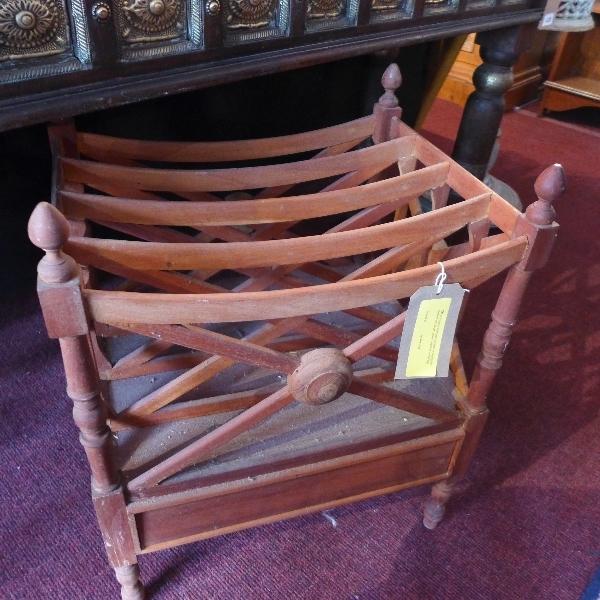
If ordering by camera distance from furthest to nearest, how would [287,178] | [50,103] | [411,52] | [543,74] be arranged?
[543,74] → [411,52] → [287,178] → [50,103]

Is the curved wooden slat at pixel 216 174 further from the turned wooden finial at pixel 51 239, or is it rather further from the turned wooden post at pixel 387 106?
the turned wooden finial at pixel 51 239

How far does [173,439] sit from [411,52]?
1318mm

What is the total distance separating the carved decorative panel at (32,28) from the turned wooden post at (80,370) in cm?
28

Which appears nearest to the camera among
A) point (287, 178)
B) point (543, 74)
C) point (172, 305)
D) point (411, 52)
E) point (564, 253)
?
point (172, 305)

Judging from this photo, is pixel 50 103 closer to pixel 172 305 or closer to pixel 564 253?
pixel 172 305

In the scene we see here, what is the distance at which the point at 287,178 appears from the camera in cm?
99

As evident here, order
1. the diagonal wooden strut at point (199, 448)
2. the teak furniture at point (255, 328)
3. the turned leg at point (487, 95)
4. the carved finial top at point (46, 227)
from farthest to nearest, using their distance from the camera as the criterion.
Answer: the turned leg at point (487, 95) → the diagonal wooden strut at point (199, 448) → the teak furniture at point (255, 328) → the carved finial top at point (46, 227)

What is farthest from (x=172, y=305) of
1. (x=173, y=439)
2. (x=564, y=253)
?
(x=564, y=253)

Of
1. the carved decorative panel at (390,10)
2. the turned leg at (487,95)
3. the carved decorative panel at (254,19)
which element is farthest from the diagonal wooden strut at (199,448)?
the turned leg at (487,95)

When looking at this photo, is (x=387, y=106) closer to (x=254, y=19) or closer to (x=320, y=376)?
(x=254, y=19)

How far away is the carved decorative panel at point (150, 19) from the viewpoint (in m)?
0.83

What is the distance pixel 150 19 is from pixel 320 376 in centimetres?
53

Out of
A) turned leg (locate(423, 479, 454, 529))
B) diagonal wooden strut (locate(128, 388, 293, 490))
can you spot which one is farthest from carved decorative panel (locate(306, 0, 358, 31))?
turned leg (locate(423, 479, 454, 529))

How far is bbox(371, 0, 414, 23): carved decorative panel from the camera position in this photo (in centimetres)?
113
